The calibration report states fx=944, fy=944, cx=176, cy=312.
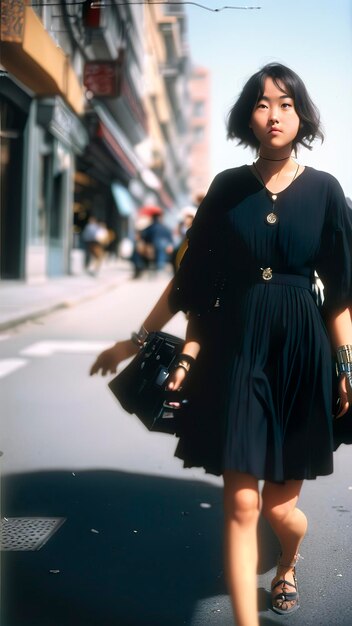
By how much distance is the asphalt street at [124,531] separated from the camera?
2953 millimetres

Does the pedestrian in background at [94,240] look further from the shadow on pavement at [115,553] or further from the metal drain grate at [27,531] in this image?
the metal drain grate at [27,531]

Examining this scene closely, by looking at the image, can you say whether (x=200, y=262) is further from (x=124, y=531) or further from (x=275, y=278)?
(x=124, y=531)

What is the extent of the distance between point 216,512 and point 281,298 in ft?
6.08

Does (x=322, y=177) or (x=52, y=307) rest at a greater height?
(x=322, y=177)

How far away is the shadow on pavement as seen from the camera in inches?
115

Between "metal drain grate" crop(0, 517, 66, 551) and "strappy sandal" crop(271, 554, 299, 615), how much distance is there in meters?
0.99

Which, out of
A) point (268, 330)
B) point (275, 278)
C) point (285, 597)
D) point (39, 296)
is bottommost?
point (39, 296)

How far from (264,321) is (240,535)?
56 centimetres

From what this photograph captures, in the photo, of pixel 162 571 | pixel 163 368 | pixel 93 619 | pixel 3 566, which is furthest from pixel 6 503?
pixel 163 368

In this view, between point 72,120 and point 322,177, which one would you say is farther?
point 72,120

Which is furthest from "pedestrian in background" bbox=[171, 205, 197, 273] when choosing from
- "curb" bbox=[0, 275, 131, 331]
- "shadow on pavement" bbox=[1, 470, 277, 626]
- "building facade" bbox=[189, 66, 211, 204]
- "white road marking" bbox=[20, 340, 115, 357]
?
"building facade" bbox=[189, 66, 211, 204]

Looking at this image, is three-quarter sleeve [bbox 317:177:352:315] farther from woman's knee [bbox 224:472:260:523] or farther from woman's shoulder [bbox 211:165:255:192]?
woman's knee [bbox 224:472:260:523]

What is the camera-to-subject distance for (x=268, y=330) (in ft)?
8.23

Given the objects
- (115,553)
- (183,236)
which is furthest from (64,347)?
(115,553)
